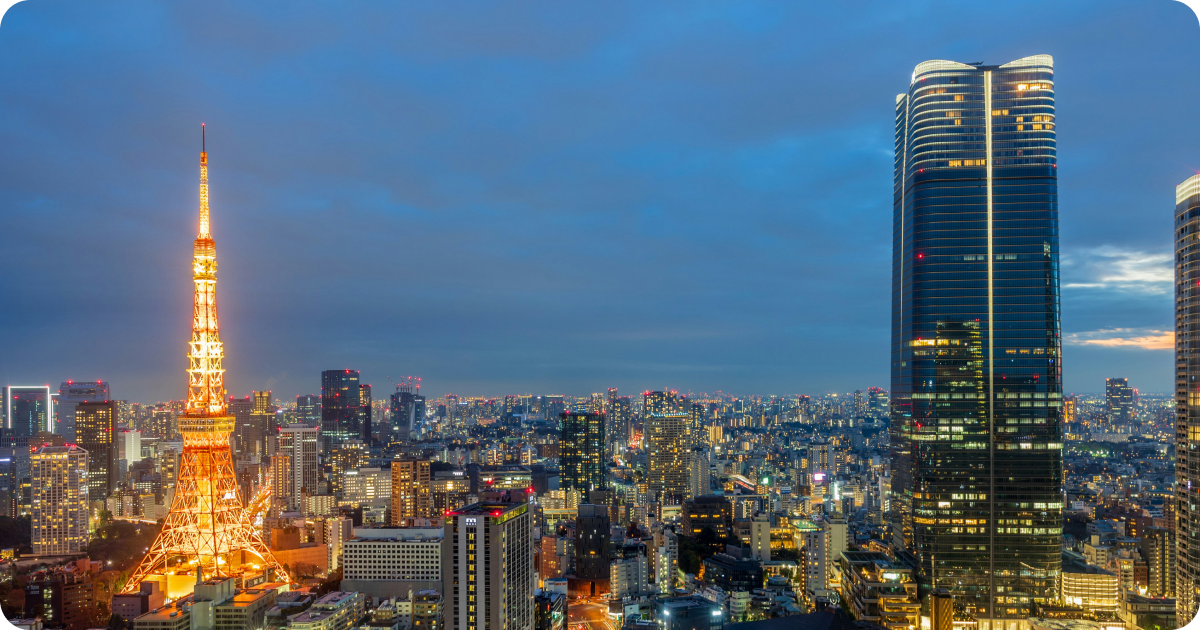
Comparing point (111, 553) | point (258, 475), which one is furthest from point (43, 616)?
point (258, 475)

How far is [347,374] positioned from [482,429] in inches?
419

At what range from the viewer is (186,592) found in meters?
15.1

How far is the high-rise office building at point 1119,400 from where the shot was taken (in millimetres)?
23000

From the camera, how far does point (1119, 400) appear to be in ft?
76.7

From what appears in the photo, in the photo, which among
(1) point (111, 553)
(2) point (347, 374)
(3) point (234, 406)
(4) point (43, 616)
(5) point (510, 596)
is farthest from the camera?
(2) point (347, 374)

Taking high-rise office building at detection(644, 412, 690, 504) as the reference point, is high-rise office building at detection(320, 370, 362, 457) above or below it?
above

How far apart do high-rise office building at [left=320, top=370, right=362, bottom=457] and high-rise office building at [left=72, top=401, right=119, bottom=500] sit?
8.88 m

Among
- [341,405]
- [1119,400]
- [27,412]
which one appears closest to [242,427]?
[341,405]

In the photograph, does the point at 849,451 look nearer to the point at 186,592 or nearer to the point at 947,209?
the point at 947,209

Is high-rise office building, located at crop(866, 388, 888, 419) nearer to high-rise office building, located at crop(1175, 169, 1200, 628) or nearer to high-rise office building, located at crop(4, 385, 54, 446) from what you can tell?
high-rise office building, located at crop(1175, 169, 1200, 628)

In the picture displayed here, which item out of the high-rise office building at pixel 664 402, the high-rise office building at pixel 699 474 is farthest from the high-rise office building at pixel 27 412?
the high-rise office building at pixel 664 402

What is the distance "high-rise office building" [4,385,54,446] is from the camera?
16906mm

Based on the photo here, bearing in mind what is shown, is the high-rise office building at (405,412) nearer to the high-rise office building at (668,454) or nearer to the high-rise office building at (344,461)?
the high-rise office building at (344,461)

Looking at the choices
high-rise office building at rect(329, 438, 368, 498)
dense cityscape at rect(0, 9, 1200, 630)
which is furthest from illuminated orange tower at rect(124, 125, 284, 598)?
high-rise office building at rect(329, 438, 368, 498)
